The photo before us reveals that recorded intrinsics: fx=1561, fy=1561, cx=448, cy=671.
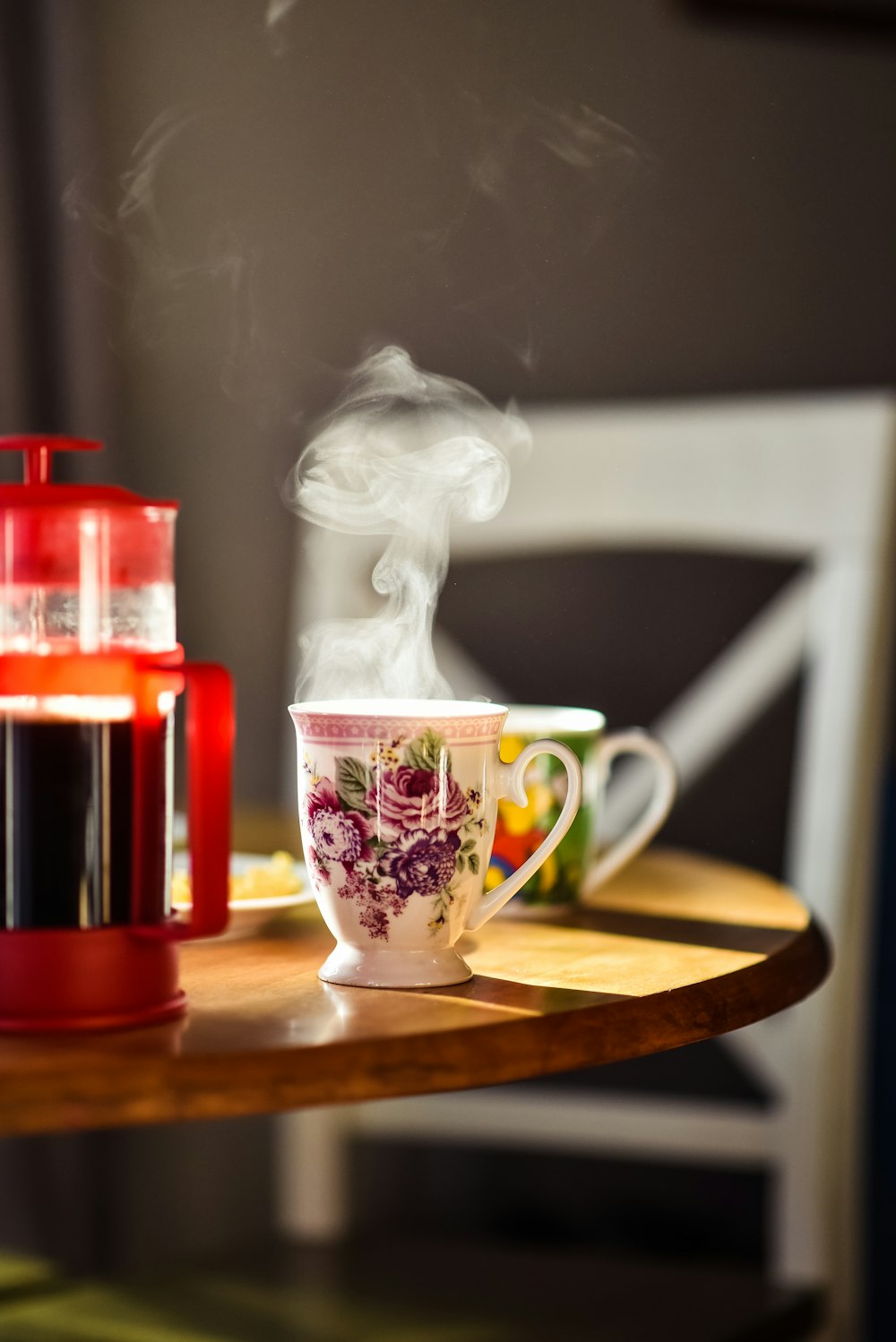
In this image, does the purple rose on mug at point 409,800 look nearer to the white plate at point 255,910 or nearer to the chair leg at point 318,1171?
the white plate at point 255,910

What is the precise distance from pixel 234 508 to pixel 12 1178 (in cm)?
80

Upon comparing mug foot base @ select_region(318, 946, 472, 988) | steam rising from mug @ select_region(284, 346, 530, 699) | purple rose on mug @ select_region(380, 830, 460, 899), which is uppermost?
steam rising from mug @ select_region(284, 346, 530, 699)

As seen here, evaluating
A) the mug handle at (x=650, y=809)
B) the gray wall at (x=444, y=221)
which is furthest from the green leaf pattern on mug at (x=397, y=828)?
the gray wall at (x=444, y=221)

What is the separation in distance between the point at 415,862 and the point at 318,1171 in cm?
74

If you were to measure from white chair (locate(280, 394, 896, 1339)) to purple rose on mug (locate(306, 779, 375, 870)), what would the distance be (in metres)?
0.62

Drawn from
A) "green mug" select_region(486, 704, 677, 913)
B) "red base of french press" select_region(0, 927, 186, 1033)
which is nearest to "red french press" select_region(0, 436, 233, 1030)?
"red base of french press" select_region(0, 927, 186, 1033)

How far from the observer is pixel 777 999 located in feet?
2.32

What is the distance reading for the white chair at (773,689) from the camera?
121 cm

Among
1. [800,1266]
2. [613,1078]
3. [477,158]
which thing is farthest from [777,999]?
[613,1078]

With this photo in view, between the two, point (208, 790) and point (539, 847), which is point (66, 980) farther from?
point (539, 847)

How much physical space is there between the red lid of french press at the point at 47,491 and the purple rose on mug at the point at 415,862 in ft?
0.57

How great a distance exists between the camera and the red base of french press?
1.91ft

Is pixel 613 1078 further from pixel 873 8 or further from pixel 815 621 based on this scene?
pixel 873 8

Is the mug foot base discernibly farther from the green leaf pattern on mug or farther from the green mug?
the green mug
